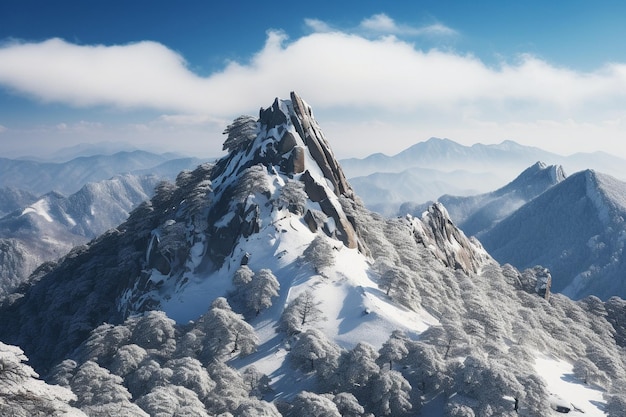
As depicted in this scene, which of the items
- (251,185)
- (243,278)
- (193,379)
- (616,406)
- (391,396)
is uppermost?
(251,185)

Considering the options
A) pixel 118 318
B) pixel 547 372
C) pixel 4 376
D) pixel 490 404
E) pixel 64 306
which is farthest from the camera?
pixel 64 306

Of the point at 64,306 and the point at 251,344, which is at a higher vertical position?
the point at 251,344

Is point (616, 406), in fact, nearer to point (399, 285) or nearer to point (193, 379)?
point (399, 285)

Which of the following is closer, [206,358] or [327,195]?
[206,358]

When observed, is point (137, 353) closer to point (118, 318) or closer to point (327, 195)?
point (118, 318)

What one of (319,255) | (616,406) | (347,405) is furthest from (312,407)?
(616,406)

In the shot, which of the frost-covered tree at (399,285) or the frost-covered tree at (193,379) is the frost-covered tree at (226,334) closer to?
the frost-covered tree at (193,379)

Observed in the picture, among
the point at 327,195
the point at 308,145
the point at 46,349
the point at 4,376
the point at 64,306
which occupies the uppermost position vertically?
the point at 308,145

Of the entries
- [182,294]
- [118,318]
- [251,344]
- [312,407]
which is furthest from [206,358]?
[118,318]
